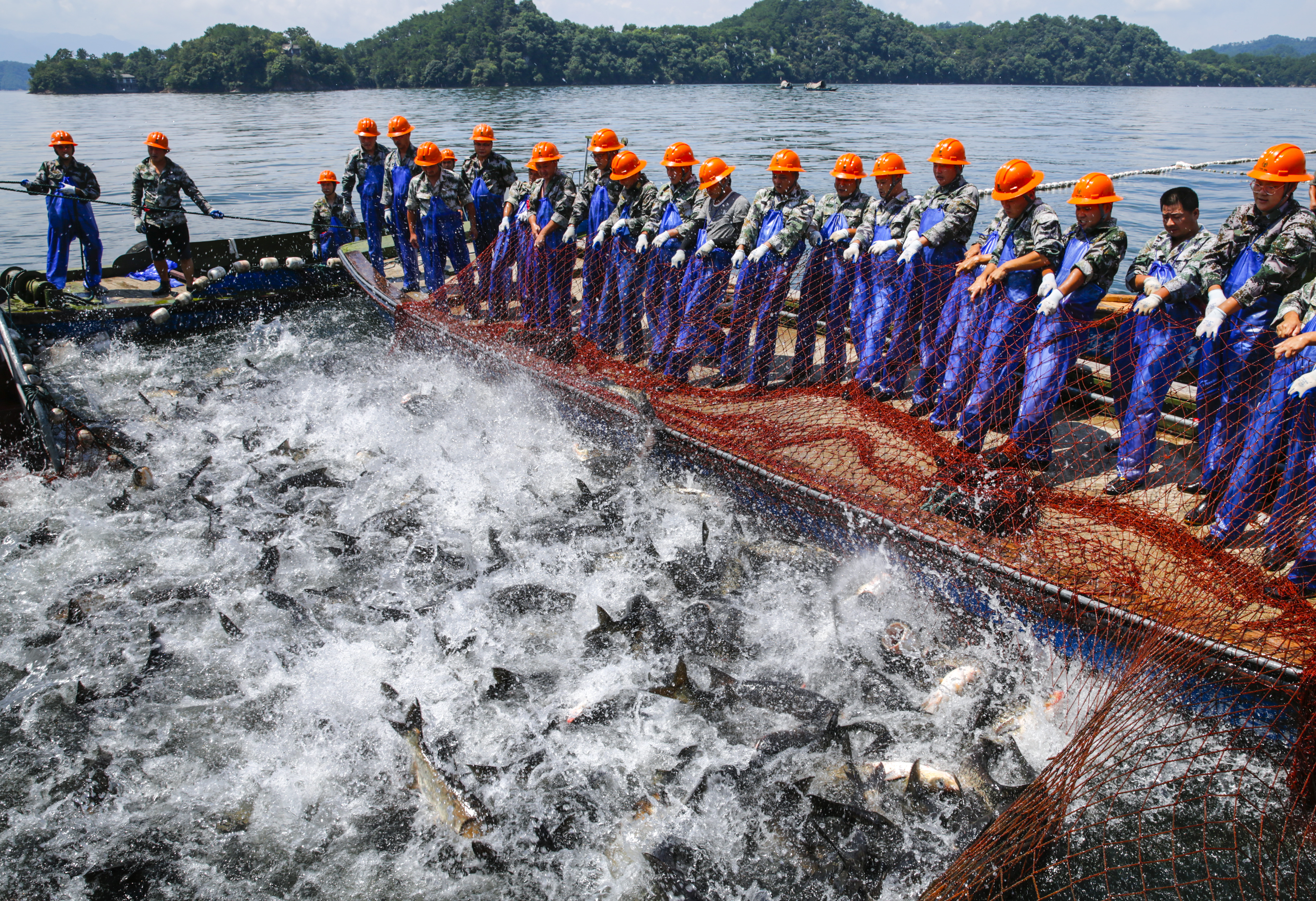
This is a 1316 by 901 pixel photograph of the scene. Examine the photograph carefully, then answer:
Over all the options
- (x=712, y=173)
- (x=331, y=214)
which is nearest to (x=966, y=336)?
(x=712, y=173)

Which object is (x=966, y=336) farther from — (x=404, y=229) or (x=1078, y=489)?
(x=404, y=229)

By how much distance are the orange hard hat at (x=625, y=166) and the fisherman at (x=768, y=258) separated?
4.82ft

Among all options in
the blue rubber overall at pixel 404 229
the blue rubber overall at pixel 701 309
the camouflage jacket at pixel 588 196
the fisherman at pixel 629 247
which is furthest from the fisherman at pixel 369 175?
the blue rubber overall at pixel 701 309

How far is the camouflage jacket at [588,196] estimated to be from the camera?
8.06 meters

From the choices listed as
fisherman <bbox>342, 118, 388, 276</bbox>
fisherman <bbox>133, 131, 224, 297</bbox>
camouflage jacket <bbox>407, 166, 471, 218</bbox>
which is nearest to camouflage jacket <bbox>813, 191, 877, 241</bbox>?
camouflage jacket <bbox>407, 166, 471, 218</bbox>

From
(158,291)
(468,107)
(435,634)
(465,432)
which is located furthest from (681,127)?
(435,634)

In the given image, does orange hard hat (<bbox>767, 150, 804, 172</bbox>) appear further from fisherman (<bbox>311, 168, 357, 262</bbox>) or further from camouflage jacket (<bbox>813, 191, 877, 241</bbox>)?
fisherman (<bbox>311, 168, 357, 262</bbox>)

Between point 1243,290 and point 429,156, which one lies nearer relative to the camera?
point 1243,290

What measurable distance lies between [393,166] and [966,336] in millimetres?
8132

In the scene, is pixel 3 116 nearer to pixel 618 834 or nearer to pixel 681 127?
pixel 681 127

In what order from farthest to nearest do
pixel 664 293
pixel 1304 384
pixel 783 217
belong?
pixel 664 293
pixel 783 217
pixel 1304 384

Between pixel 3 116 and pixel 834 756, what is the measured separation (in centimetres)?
7448

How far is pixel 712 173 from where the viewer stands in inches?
266

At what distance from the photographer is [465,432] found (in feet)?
24.6
